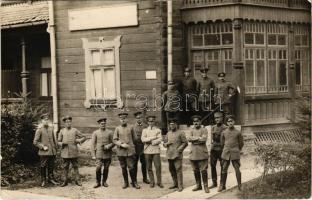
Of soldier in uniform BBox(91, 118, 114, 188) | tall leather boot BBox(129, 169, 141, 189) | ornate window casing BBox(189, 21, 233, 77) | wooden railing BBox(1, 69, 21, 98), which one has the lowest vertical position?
tall leather boot BBox(129, 169, 141, 189)

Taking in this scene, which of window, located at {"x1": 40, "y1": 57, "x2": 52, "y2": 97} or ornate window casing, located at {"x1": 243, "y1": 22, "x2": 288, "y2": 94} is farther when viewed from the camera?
window, located at {"x1": 40, "y1": 57, "x2": 52, "y2": 97}

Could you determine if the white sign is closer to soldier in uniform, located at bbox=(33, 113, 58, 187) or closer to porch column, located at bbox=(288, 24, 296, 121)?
porch column, located at bbox=(288, 24, 296, 121)

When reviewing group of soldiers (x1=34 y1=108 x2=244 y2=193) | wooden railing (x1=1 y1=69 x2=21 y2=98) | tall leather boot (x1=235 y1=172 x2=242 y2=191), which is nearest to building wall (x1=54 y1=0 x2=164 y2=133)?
wooden railing (x1=1 y1=69 x2=21 y2=98)

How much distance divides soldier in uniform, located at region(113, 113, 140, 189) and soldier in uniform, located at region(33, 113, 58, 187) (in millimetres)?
1466

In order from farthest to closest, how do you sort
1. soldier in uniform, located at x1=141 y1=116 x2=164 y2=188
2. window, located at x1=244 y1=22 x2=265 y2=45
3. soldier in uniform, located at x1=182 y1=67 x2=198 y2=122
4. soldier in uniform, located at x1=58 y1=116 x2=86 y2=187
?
window, located at x1=244 y1=22 x2=265 y2=45, soldier in uniform, located at x1=182 y1=67 x2=198 y2=122, soldier in uniform, located at x1=58 y1=116 x2=86 y2=187, soldier in uniform, located at x1=141 y1=116 x2=164 y2=188

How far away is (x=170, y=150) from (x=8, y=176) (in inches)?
145

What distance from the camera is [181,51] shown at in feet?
46.8

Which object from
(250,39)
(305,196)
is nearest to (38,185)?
(305,196)

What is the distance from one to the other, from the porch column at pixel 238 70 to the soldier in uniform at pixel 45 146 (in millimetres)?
4841

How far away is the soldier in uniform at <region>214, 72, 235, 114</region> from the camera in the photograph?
42.2 ft

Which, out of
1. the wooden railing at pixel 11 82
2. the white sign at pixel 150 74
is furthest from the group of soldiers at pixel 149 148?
the wooden railing at pixel 11 82

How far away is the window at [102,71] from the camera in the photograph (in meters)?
14.9

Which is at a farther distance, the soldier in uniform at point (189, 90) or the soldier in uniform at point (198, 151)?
the soldier in uniform at point (189, 90)

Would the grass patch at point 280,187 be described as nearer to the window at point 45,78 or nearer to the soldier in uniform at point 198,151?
the soldier in uniform at point 198,151
